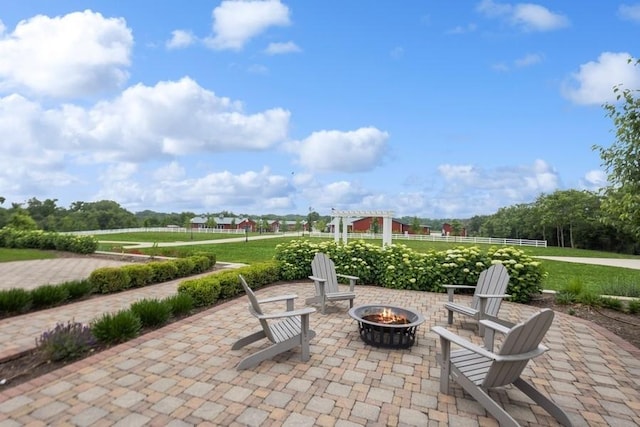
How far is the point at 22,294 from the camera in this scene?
510cm

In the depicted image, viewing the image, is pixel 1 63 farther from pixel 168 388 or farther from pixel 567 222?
pixel 567 222

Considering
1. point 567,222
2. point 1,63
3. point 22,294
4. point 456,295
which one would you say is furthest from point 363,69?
point 567,222

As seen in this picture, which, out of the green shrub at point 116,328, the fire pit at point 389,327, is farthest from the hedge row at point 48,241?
the fire pit at point 389,327

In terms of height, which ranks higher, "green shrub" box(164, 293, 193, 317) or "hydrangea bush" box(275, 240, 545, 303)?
"hydrangea bush" box(275, 240, 545, 303)

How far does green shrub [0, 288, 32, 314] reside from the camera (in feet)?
16.1

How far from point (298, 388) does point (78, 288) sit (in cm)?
543

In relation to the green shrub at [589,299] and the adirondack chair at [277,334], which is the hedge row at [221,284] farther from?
the green shrub at [589,299]

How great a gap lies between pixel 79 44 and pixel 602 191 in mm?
10919

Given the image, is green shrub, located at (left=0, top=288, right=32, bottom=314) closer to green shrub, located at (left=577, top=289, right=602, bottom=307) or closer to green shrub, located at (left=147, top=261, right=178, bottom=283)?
green shrub, located at (left=147, top=261, right=178, bottom=283)

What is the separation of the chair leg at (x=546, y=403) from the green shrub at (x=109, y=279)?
7.33 metres

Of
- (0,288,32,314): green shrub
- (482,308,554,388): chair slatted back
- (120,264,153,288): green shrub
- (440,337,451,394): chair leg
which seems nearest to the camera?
(482,308,554,388): chair slatted back

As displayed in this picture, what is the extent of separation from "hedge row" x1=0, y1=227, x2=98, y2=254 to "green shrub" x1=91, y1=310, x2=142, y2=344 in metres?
12.0

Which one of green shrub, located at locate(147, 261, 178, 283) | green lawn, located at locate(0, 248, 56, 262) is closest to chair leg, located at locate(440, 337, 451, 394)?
green shrub, located at locate(147, 261, 178, 283)

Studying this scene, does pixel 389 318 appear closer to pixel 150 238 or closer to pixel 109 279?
pixel 109 279
